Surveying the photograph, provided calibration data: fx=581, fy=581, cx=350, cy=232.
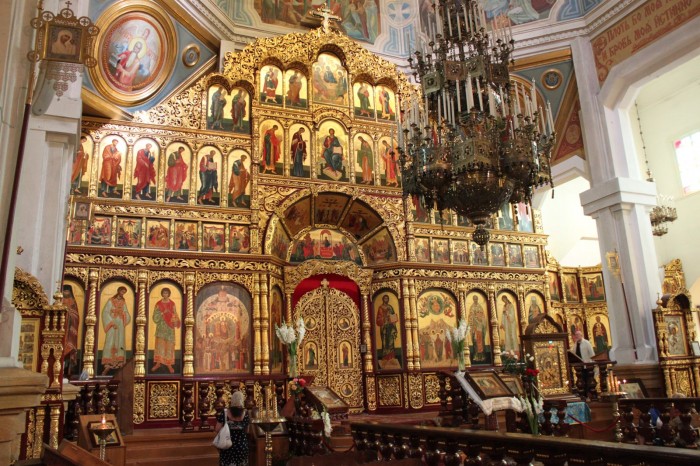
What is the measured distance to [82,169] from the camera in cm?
1103

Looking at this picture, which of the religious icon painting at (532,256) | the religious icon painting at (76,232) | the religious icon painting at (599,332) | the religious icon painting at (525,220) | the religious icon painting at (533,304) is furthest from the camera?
the religious icon painting at (599,332)

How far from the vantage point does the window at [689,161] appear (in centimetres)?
1628

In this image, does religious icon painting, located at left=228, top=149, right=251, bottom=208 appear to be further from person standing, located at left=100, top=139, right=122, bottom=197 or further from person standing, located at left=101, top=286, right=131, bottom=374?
person standing, located at left=101, top=286, right=131, bottom=374

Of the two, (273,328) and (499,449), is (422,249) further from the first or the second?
(499,449)

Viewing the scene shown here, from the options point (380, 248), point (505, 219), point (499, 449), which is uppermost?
point (505, 219)

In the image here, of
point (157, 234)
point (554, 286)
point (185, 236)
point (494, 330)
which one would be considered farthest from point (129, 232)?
point (554, 286)

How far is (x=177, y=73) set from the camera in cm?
1302

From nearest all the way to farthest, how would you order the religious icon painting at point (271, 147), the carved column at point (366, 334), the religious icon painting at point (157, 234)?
the religious icon painting at point (157, 234) < the religious icon painting at point (271, 147) < the carved column at point (366, 334)

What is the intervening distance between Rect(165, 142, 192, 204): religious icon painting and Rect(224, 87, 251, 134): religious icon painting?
114 centimetres

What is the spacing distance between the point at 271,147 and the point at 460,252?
203 inches

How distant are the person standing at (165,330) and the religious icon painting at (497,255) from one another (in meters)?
7.66

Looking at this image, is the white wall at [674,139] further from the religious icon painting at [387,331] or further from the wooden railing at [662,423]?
the wooden railing at [662,423]

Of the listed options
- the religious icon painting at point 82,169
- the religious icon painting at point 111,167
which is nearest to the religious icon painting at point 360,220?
the religious icon painting at point 111,167

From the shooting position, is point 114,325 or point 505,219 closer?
point 114,325
